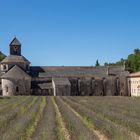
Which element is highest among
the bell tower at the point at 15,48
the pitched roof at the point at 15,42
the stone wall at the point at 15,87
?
the pitched roof at the point at 15,42

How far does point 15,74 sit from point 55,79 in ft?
34.3

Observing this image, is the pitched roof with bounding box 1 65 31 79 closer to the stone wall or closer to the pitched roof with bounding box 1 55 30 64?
the stone wall

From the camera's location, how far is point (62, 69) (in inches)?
4348

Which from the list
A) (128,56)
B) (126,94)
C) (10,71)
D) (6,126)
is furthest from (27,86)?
(6,126)

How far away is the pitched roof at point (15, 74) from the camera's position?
100406 millimetres

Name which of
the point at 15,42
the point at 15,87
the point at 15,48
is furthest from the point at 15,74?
the point at 15,42

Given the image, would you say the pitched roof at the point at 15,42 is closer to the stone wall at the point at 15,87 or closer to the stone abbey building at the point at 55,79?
the stone abbey building at the point at 55,79

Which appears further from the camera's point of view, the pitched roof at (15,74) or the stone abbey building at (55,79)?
the stone abbey building at (55,79)

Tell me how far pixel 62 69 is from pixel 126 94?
1818 cm

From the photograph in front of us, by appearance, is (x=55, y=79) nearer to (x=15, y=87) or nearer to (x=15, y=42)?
(x=15, y=87)

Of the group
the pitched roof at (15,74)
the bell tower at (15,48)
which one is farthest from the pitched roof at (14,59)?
the pitched roof at (15,74)

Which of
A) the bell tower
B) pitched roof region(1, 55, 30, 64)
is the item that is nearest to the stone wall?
pitched roof region(1, 55, 30, 64)

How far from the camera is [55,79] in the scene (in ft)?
344

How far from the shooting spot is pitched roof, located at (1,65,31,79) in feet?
329
